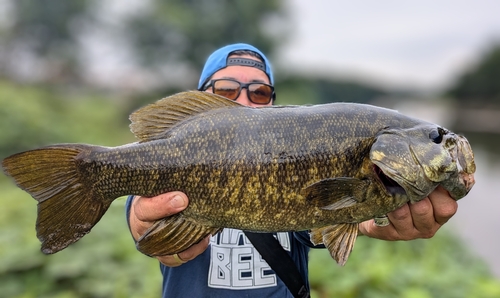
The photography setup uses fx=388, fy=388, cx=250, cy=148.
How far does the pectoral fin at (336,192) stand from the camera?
1.81 meters

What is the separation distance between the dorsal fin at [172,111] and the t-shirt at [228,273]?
0.56 m

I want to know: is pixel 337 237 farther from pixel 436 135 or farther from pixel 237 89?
pixel 237 89

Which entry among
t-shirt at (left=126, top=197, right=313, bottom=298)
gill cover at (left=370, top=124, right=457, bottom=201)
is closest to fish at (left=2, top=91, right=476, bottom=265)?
gill cover at (left=370, top=124, right=457, bottom=201)

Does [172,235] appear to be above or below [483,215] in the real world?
A: above

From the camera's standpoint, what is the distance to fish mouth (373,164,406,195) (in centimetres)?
188

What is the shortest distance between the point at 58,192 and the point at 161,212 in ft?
1.77

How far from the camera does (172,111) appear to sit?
206 centimetres

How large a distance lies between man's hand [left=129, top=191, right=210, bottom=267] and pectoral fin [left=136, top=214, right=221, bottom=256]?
0.18 feet

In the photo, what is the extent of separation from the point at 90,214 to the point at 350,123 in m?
1.39

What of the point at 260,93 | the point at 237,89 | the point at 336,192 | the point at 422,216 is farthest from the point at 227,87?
the point at 422,216

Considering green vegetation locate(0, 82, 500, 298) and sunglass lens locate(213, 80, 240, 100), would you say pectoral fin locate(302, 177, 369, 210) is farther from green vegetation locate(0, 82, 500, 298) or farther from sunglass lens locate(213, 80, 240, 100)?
green vegetation locate(0, 82, 500, 298)

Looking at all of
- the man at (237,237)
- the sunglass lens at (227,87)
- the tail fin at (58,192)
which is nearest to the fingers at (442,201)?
the man at (237,237)

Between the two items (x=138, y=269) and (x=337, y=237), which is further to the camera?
(x=138, y=269)

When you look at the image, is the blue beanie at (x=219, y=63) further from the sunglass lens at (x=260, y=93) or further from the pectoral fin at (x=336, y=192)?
the pectoral fin at (x=336, y=192)
